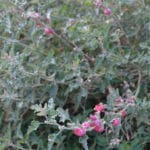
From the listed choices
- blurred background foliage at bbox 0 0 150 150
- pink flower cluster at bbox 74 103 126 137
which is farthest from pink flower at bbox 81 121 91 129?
blurred background foliage at bbox 0 0 150 150

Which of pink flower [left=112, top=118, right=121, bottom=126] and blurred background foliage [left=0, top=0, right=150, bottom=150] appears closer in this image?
pink flower [left=112, top=118, right=121, bottom=126]

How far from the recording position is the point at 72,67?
59.0 inches

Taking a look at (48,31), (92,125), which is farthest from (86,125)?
(48,31)

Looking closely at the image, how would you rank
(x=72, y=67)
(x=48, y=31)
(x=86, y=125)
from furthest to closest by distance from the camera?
(x=48, y=31), (x=72, y=67), (x=86, y=125)

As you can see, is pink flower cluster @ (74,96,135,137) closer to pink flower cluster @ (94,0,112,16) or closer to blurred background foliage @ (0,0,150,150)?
blurred background foliage @ (0,0,150,150)

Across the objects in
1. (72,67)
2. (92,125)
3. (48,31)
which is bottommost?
(92,125)

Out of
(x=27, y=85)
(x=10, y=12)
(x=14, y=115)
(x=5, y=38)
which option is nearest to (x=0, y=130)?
(x=14, y=115)

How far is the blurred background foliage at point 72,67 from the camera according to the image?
1.54 meters

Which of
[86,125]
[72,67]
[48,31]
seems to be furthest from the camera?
[48,31]

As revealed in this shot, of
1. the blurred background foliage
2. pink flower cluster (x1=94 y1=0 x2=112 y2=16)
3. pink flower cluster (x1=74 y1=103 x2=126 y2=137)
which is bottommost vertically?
pink flower cluster (x1=74 y1=103 x2=126 y2=137)

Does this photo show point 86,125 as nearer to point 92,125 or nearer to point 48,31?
Result: point 92,125

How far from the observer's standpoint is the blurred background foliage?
5.04 ft

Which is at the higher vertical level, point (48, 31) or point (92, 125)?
point (48, 31)

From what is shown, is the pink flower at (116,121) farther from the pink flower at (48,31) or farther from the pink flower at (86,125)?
the pink flower at (48,31)
